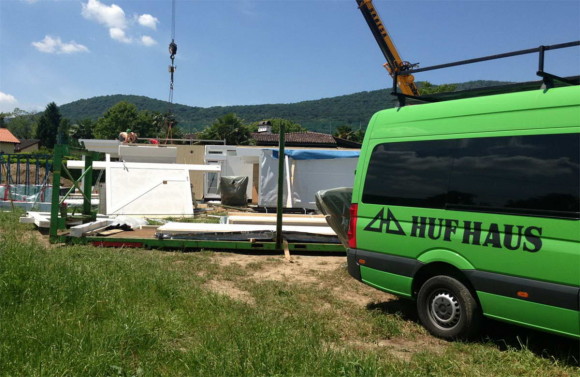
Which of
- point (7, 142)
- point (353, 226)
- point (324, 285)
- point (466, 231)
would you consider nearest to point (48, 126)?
point (7, 142)

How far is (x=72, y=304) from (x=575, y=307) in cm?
486

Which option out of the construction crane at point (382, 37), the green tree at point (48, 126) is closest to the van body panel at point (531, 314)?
the construction crane at point (382, 37)

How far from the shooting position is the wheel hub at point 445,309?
4.84 meters

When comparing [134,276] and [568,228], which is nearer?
[568,228]

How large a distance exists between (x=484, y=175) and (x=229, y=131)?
67099 mm

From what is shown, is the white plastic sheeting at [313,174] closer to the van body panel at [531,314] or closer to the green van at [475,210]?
the green van at [475,210]

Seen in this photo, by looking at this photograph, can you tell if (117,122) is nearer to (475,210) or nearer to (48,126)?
(48,126)

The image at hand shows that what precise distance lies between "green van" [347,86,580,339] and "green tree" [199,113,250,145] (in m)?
64.9

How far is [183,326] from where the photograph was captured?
15.8 ft

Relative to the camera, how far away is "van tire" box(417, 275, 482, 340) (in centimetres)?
466

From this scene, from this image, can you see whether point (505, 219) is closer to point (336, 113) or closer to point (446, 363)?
point (446, 363)

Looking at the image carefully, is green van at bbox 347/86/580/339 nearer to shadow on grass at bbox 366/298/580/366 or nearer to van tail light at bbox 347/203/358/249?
van tail light at bbox 347/203/358/249

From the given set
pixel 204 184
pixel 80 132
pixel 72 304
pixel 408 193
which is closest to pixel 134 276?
pixel 72 304

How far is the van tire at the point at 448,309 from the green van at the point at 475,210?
11 millimetres
